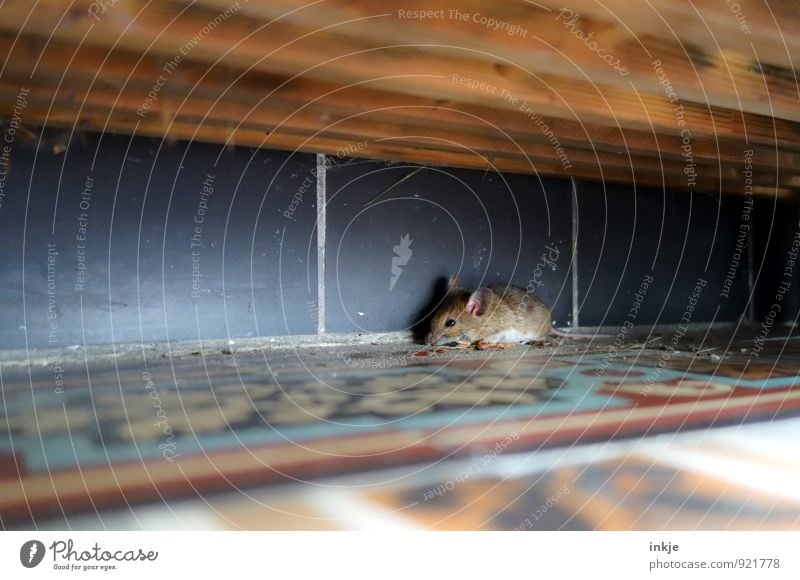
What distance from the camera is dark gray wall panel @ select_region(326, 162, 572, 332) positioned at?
2021mm

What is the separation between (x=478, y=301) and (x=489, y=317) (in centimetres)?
13

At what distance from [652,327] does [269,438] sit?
2390mm

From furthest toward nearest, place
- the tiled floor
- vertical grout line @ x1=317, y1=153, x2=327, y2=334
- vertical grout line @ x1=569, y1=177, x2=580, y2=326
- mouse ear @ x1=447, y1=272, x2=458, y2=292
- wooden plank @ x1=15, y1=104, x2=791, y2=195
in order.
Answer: vertical grout line @ x1=569, y1=177, x2=580, y2=326 → mouse ear @ x1=447, y1=272, x2=458, y2=292 → vertical grout line @ x1=317, y1=153, x2=327, y2=334 → wooden plank @ x1=15, y1=104, x2=791, y2=195 → the tiled floor

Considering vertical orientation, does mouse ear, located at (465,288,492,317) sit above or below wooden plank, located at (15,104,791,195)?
below

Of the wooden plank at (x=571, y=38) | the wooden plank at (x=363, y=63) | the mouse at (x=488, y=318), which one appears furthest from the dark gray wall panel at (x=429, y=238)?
the wooden plank at (x=571, y=38)

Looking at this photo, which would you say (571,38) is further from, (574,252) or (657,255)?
(657,255)

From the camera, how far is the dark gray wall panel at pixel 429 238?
2021 mm

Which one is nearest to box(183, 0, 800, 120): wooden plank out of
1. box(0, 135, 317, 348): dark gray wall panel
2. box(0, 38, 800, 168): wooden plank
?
box(0, 38, 800, 168): wooden plank

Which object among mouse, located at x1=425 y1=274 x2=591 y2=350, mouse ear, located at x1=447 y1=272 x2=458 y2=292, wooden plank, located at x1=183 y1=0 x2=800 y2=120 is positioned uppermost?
wooden plank, located at x1=183 y1=0 x2=800 y2=120

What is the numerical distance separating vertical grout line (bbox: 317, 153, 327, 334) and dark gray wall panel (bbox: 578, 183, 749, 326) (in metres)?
1.21

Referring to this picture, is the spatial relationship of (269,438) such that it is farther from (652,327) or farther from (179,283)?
(652,327)

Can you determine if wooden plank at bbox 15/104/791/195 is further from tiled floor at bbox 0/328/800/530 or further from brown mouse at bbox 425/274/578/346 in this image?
tiled floor at bbox 0/328/800/530

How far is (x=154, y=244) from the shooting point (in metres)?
1.68
